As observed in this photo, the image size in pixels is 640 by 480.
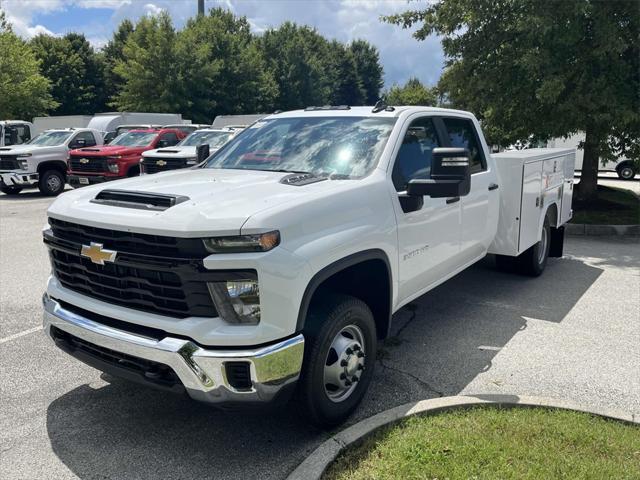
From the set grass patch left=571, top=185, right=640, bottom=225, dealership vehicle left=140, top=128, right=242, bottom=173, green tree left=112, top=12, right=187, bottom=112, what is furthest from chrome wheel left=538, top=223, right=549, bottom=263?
green tree left=112, top=12, right=187, bottom=112

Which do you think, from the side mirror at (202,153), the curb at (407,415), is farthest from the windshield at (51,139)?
the curb at (407,415)

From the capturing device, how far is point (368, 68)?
78.3 meters

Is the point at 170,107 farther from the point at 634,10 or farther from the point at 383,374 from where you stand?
the point at 383,374

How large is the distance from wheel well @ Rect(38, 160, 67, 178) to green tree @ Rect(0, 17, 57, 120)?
13927 mm

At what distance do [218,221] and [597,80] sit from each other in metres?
9.62

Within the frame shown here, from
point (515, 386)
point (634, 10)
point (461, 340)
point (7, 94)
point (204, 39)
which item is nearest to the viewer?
point (515, 386)

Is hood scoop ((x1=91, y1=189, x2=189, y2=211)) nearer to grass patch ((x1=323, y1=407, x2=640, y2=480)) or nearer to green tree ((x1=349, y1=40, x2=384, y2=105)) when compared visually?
grass patch ((x1=323, y1=407, x2=640, y2=480))

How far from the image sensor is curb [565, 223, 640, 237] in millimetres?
10484

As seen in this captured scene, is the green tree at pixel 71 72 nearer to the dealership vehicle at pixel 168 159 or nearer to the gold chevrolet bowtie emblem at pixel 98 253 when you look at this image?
the dealership vehicle at pixel 168 159

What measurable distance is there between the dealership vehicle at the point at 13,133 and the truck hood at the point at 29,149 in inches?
134

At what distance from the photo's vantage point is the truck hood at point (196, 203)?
2.87 m

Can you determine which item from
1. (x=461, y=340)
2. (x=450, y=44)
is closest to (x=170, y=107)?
(x=450, y=44)

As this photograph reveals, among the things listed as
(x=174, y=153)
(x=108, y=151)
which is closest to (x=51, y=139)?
(x=108, y=151)

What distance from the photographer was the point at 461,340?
5.04m
